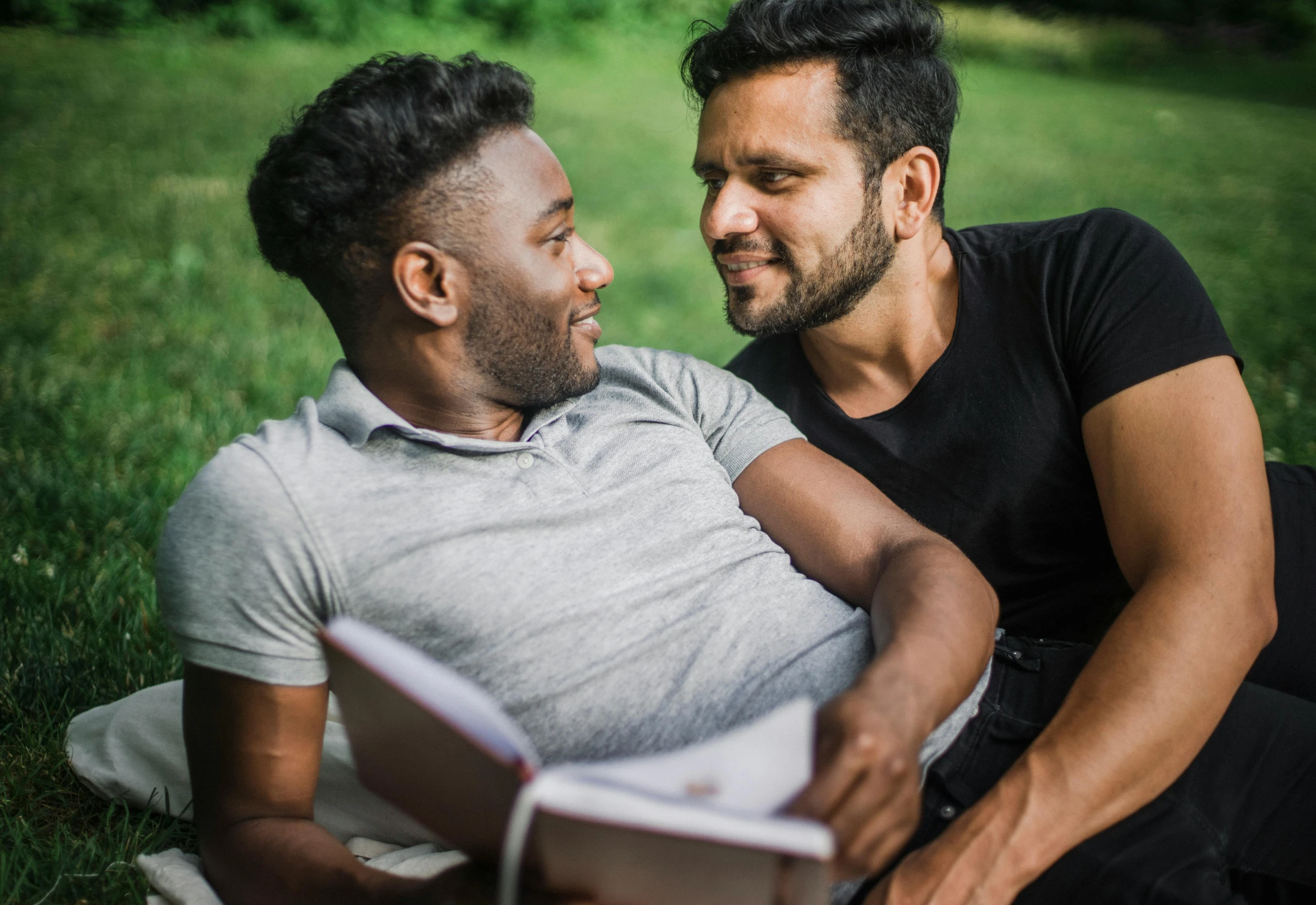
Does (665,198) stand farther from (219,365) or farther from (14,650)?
(14,650)

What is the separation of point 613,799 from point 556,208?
1.39 metres

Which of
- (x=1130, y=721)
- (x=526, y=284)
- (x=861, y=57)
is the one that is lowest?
(x=1130, y=721)

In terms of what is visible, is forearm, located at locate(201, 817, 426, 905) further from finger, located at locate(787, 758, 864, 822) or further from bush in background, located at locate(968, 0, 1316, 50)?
bush in background, located at locate(968, 0, 1316, 50)

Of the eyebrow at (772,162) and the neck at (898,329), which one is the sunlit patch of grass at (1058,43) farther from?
the eyebrow at (772,162)

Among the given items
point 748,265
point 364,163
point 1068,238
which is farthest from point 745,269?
point 364,163

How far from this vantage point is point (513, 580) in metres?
1.87

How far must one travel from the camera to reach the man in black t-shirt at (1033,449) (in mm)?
1867

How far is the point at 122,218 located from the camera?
22.7ft

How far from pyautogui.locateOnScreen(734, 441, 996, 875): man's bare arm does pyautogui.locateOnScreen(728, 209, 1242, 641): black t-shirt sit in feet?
1.29

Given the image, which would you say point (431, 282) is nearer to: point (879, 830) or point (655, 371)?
point (655, 371)

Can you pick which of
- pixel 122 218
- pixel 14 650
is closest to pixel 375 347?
pixel 14 650

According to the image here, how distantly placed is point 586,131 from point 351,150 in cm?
993

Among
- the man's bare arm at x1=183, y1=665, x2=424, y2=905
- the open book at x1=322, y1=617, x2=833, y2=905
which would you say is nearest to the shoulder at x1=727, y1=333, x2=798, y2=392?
the man's bare arm at x1=183, y1=665, x2=424, y2=905

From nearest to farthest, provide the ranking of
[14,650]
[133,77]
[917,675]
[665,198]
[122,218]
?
[917,675], [14,650], [122,218], [665,198], [133,77]
